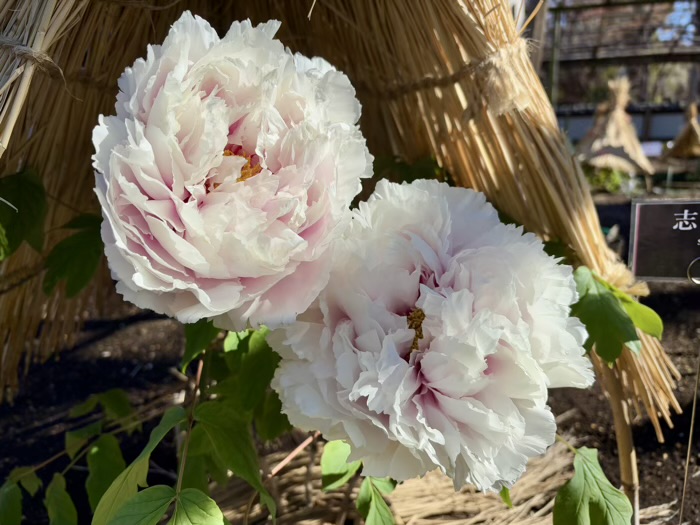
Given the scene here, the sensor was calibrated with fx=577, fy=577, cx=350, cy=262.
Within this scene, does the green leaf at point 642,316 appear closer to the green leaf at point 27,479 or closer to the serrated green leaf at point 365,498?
the serrated green leaf at point 365,498

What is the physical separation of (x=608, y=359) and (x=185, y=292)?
0.40 m

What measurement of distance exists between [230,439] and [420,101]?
445 mm

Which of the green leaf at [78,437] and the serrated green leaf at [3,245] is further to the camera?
the green leaf at [78,437]

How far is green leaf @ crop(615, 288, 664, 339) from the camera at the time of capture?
0.59 meters

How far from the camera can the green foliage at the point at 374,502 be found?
57 centimetres

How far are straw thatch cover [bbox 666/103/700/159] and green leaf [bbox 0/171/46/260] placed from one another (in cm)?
474

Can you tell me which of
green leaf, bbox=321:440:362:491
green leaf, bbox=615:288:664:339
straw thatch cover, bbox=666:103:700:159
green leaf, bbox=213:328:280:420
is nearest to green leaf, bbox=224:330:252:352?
green leaf, bbox=213:328:280:420

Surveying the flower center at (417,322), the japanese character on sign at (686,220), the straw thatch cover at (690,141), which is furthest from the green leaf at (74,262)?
the straw thatch cover at (690,141)

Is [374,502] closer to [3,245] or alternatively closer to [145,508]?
[145,508]

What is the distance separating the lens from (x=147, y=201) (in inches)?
13.4

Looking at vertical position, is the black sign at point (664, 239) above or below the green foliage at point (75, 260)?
above

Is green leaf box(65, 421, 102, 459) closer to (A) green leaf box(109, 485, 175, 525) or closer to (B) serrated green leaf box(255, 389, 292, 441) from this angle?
(B) serrated green leaf box(255, 389, 292, 441)

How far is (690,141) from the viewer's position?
14.6ft

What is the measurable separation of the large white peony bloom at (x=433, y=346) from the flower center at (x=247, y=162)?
0.26ft
